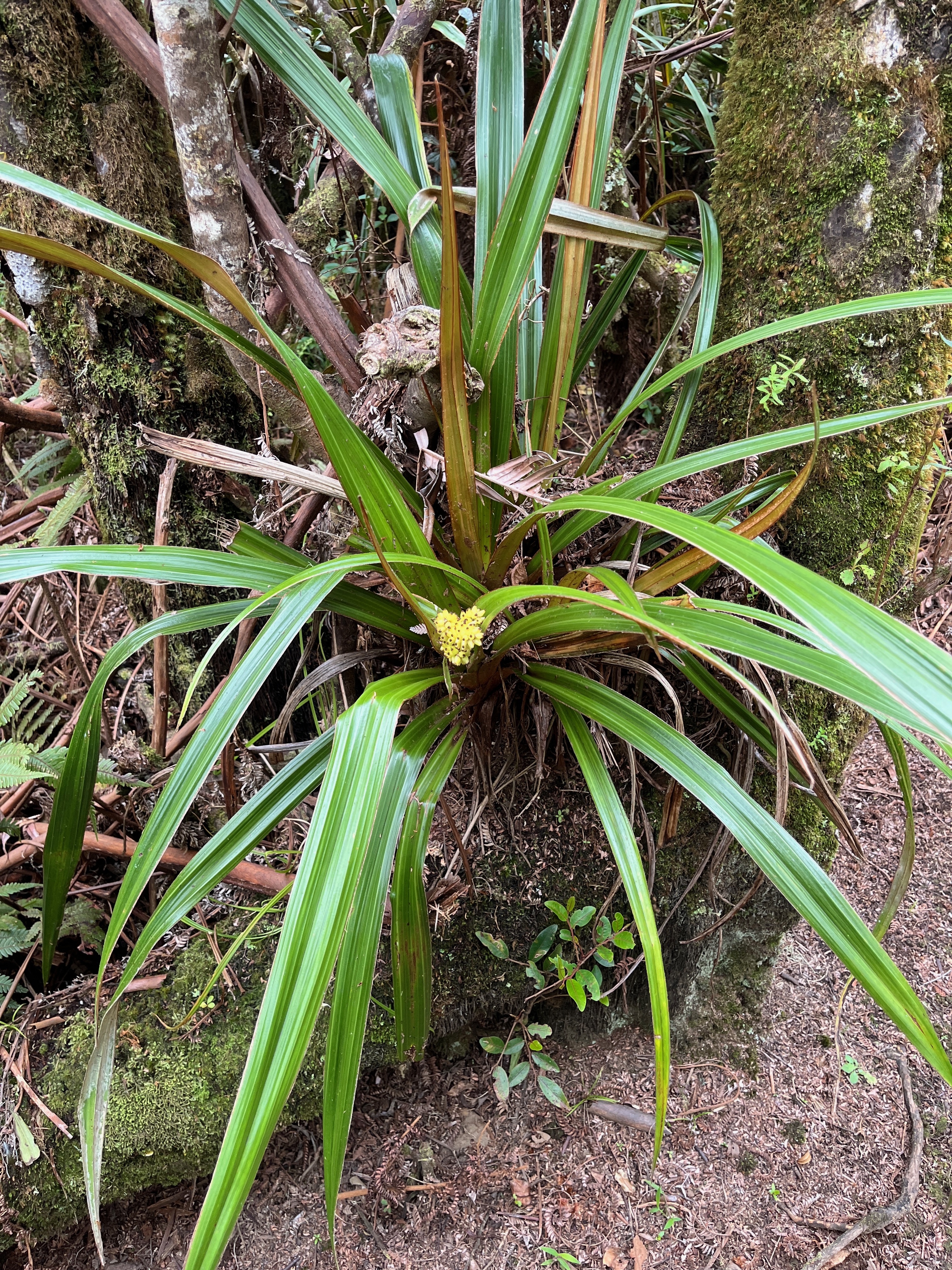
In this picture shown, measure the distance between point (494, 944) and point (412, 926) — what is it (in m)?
0.29

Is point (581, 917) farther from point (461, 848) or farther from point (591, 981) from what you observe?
point (461, 848)

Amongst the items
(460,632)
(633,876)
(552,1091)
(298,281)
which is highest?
(298,281)

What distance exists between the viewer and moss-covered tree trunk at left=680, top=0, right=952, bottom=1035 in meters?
0.74

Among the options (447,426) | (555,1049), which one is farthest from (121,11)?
(555,1049)

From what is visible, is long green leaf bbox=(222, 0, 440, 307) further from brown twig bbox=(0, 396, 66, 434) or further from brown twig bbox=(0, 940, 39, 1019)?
brown twig bbox=(0, 940, 39, 1019)

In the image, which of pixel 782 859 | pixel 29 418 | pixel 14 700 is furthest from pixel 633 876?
pixel 29 418

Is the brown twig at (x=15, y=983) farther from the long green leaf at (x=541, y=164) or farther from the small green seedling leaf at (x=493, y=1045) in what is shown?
the long green leaf at (x=541, y=164)

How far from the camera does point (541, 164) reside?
2.31 feet

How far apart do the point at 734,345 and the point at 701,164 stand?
1111mm

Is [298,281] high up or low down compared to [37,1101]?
up

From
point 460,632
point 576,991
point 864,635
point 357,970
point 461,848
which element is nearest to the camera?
point 864,635

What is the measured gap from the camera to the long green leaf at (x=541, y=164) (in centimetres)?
70

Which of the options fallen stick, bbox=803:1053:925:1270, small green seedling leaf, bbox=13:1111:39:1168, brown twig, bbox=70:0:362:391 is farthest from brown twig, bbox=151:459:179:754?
fallen stick, bbox=803:1053:925:1270

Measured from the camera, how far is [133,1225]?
3.32 ft
